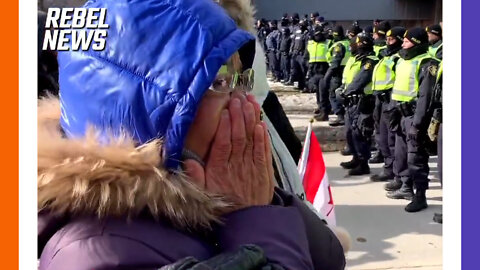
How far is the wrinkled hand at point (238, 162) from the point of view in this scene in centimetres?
91

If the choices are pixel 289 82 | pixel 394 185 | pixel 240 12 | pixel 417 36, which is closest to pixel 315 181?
pixel 240 12

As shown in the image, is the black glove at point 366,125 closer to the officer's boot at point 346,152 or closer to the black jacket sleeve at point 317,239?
the officer's boot at point 346,152

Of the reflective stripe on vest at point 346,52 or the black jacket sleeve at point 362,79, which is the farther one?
the reflective stripe on vest at point 346,52

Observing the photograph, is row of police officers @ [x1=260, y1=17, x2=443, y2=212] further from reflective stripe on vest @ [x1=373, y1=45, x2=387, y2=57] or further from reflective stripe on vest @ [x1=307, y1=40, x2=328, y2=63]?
reflective stripe on vest @ [x1=307, y1=40, x2=328, y2=63]

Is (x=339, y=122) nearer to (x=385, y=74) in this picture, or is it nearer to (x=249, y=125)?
(x=385, y=74)

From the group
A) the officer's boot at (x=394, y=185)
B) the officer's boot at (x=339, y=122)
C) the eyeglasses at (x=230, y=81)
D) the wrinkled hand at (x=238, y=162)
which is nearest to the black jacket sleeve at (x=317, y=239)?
the wrinkled hand at (x=238, y=162)

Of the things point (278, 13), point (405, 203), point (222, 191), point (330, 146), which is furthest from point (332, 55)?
point (278, 13)

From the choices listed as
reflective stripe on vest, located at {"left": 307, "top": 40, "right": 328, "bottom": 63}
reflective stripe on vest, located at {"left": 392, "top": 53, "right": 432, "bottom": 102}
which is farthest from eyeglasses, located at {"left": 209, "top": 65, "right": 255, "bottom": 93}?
reflective stripe on vest, located at {"left": 307, "top": 40, "right": 328, "bottom": 63}

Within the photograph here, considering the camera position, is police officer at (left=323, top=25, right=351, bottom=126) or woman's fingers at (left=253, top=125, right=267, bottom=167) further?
police officer at (left=323, top=25, right=351, bottom=126)

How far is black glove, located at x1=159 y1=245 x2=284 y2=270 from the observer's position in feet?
2.48

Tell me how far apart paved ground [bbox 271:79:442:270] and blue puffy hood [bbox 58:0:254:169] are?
335cm

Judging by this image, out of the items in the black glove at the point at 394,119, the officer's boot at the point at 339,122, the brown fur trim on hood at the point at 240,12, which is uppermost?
the brown fur trim on hood at the point at 240,12
